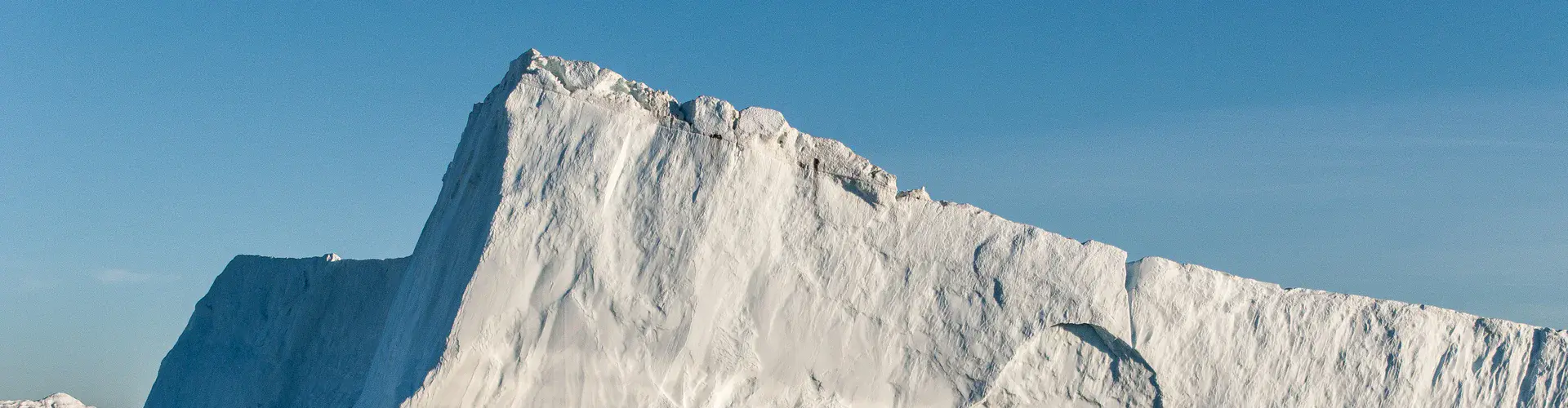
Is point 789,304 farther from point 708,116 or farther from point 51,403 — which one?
point 51,403

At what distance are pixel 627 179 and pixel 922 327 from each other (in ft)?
11.3

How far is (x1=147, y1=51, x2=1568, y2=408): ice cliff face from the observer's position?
42.5 feet

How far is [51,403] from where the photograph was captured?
2128 cm

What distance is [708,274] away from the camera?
13.2m

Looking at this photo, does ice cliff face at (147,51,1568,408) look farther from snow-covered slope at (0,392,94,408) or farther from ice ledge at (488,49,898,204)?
snow-covered slope at (0,392,94,408)

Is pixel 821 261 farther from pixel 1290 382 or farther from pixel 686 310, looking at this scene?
pixel 1290 382

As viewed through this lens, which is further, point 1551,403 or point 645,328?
point 1551,403

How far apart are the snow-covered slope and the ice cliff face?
9320 millimetres

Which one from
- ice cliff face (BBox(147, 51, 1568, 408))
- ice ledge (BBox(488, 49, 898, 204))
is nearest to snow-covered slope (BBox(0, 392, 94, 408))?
ice cliff face (BBox(147, 51, 1568, 408))

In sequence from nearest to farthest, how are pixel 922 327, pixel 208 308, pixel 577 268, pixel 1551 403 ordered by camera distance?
1. pixel 577 268
2. pixel 922 327
3. pixel 1551 403
4. pixel 208 308

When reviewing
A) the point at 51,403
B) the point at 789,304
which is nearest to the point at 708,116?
the point at 789,304

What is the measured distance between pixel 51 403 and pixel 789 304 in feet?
46.9

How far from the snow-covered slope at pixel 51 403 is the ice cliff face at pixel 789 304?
932 cm

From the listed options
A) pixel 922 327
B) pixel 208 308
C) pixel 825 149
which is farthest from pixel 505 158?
pixel 208 308
